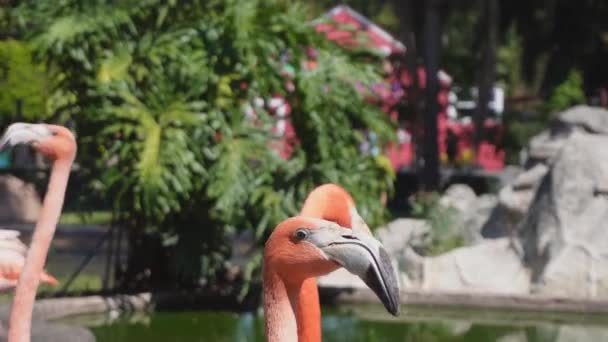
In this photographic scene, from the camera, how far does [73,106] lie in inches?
504

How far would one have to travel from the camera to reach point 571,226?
44.7ft

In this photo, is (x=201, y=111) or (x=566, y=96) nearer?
(x=201, y=111)

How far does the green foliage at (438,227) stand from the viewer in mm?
14781

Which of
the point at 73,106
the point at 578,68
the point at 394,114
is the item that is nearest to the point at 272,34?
the point at 73,106

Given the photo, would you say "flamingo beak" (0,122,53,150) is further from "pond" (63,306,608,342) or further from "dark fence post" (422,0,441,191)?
"dark fence post" (422,0,441,191)

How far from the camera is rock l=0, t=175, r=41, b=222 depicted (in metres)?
14.5

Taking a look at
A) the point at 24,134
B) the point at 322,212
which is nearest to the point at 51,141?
the point at 24,134

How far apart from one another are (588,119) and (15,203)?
6.48 meters

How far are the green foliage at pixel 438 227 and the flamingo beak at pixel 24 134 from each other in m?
9.05

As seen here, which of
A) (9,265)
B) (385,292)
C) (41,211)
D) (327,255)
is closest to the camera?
(385,292)

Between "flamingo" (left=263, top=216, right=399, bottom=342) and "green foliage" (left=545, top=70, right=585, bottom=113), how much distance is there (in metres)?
28.2

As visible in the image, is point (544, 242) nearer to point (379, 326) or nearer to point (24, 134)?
point (379, 326)

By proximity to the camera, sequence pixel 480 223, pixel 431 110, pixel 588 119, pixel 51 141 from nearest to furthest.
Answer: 1. pixel 51 141
2. pixel 588 119
3. pixel 480 223
4. pixel 431 110

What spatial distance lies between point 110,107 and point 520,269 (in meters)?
4.48
